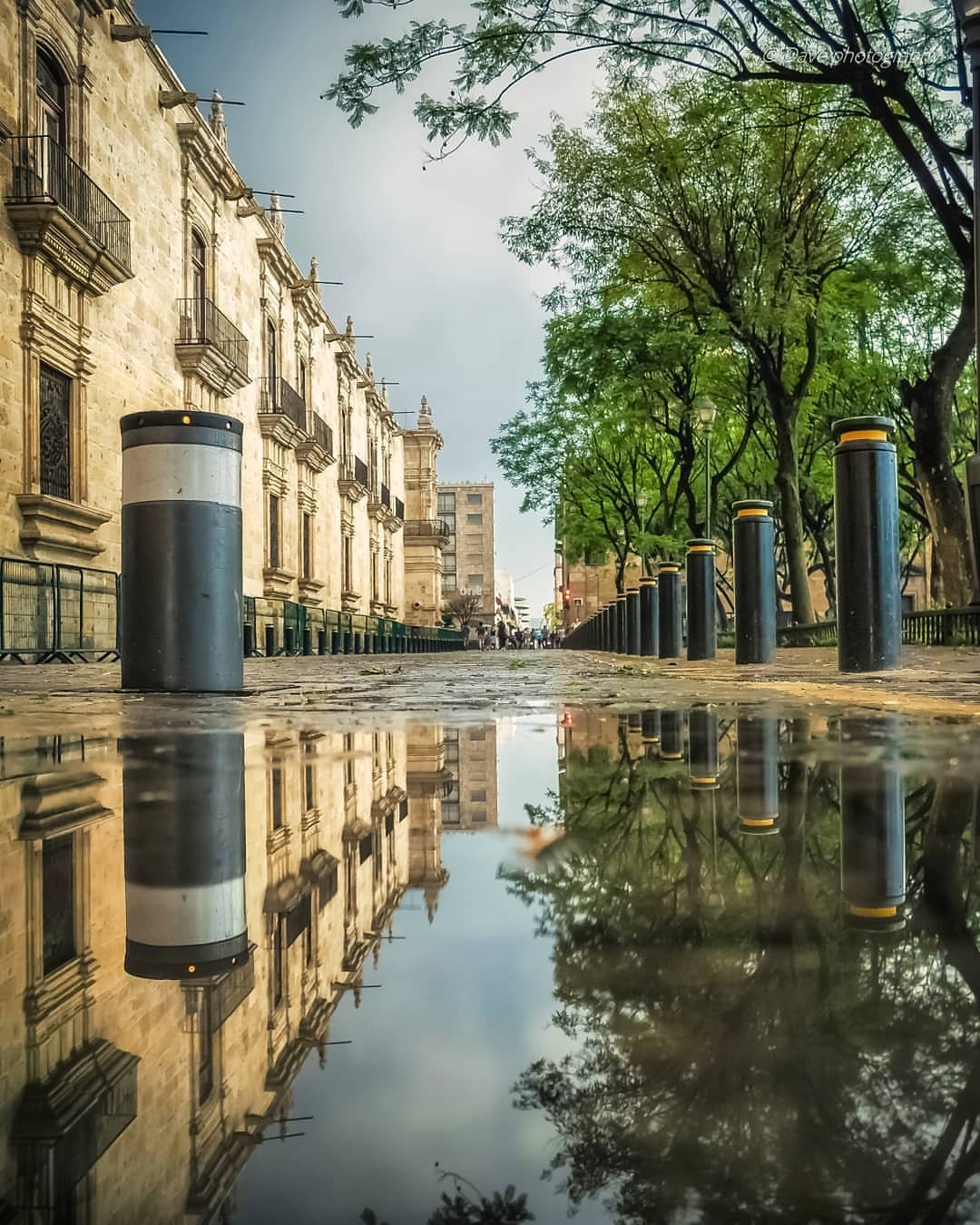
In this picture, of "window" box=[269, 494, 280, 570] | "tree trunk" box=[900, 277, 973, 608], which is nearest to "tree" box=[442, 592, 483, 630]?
"window" box=[269, 494, 280, 570]

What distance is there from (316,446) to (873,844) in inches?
1297

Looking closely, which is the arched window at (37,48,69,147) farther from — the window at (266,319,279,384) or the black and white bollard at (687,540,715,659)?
the window at (266,319,279,384)

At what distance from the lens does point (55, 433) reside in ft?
56.0

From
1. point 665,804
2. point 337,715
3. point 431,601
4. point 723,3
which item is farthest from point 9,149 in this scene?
point 431,601

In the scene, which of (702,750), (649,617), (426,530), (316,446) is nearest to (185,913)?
(702,750)

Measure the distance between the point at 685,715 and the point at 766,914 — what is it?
2.53 m

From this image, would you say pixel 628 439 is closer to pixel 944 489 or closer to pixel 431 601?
pixel 944 489

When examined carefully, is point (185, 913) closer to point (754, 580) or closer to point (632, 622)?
point (754, 580)

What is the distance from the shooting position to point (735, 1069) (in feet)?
1.84

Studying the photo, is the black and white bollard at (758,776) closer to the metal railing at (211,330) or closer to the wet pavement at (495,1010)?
the wet pavement at (495,1010)

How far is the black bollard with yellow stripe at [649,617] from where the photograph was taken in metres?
19.5

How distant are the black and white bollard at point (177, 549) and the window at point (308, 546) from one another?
2903cm

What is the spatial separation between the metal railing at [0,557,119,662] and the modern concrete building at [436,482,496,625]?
97.5m

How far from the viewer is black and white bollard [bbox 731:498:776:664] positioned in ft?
35.8
